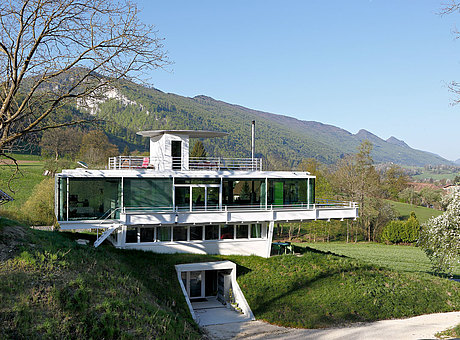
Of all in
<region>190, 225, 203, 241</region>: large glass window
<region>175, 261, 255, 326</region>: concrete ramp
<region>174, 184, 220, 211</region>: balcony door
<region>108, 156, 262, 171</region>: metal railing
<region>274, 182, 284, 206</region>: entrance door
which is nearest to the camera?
<region>175, 261, 255, 326</region>: concrete ramp

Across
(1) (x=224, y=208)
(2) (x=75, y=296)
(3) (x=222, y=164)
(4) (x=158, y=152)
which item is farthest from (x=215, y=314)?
(4) (x=158, y=152)

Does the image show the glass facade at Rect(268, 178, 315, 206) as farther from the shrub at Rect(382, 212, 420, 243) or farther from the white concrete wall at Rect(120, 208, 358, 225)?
A: the shrub at Rect(382, 212, 420, 243)

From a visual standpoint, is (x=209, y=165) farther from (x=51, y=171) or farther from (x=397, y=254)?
(x=51, y=171)

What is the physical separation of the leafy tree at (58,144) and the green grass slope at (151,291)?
37.5m

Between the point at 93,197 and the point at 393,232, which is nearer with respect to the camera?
the point at 93,197

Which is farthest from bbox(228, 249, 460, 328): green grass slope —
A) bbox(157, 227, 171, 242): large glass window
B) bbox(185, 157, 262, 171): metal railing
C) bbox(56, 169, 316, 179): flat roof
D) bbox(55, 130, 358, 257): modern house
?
bbox(185, 157, 262, 171): metal railing

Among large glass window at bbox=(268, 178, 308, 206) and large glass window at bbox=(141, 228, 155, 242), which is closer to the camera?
large glass window at bbox=(141, 228, 155, 242)

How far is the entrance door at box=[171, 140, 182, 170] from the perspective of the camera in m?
23.8

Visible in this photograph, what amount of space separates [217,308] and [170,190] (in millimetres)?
6716

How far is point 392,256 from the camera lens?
38875mm

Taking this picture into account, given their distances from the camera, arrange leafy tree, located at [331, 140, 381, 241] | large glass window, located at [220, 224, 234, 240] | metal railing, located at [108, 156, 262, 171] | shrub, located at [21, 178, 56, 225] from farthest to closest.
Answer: leafy tree, located at [331, 140, 381, 241] → shrub, located at [21, 178, 56, 225] → metal railing, located at [108, 156, 262, 171] → large glass window, located at [220, 224, 234, 240]

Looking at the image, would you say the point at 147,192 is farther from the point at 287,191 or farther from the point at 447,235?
the point at 447,235

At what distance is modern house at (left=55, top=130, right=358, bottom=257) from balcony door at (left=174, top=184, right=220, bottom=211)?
6 cm

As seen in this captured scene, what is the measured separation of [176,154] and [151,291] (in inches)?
356
